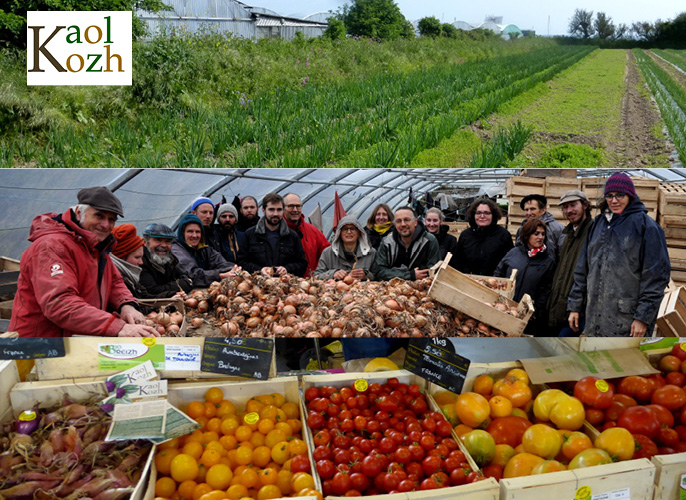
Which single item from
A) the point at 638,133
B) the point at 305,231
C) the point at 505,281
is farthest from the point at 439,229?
the point at 638,133

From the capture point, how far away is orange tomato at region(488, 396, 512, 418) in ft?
7.55

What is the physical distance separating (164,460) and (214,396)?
1.22ft

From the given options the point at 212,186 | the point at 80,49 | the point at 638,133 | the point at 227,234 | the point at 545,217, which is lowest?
the point at 227,234

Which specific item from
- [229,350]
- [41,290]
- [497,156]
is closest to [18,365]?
[41,290]

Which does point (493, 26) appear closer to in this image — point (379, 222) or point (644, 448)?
point (379, 222)

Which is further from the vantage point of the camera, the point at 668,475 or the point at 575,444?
the point at 575,444

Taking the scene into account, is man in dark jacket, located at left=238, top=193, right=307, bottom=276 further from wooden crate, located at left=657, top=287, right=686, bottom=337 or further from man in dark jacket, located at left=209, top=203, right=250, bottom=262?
wooden crate, located at left=657, top=287, right=686, bottom=337

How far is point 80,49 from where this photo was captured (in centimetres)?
214

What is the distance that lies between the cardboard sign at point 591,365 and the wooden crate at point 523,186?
2.81ft

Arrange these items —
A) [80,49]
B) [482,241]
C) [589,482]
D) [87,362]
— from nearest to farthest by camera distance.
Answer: [589,482] < [80,49] < [87,362] < [482,241]

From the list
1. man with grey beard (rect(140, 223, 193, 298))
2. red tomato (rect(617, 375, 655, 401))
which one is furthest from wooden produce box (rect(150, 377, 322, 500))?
red tomato (rect(617, 375, 655, 401))

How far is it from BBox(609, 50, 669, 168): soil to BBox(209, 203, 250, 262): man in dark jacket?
5.87 feet

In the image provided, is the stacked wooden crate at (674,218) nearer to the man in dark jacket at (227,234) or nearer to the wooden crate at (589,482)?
the wooden crate at (589,482)

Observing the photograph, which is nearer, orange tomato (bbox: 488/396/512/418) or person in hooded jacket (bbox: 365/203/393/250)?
orange tomato (bbox: 488/396/512/418)
